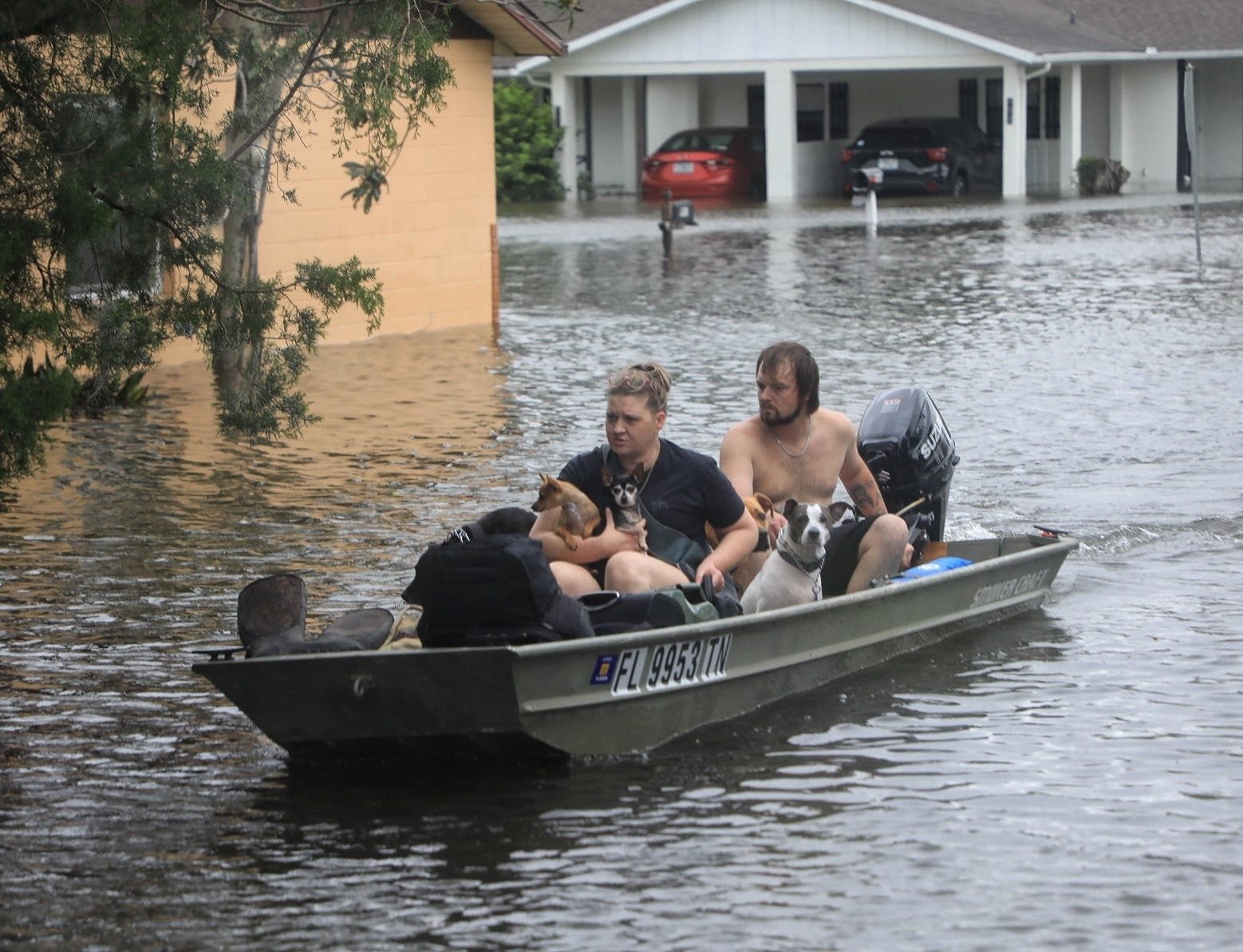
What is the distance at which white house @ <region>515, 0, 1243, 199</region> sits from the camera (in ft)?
141

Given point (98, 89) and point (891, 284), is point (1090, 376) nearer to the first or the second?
point (891, 284)

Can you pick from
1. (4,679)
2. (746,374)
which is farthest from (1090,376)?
(4,679)

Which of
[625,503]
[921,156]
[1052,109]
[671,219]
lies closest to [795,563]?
[625,503]

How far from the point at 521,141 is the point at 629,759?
1566 inches

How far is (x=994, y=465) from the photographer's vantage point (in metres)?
14.2

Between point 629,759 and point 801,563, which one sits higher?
point 801,563

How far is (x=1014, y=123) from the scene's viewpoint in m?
42.9

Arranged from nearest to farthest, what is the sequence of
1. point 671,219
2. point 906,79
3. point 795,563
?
1. point 795,563
2. point 671,219
3. point 906,79

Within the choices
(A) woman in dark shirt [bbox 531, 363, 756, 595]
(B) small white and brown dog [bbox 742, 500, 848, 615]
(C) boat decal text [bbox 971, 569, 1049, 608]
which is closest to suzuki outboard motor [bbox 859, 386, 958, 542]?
(C) boat decal text [bbox 971, 569, 1049, 608]

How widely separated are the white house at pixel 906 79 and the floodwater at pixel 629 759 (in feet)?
83.5

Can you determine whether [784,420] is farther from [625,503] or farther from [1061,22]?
[1061,22]

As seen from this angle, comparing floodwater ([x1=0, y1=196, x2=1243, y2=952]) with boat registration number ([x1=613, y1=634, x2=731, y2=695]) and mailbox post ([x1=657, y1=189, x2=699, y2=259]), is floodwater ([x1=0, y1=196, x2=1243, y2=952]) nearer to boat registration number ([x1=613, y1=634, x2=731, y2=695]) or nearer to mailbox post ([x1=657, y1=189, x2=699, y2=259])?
boat registration number ([x1=613, y1=634, x2=731, y2=695])

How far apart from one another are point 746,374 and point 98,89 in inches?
385

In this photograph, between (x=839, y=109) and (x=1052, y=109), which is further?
(x=839, y=109)
